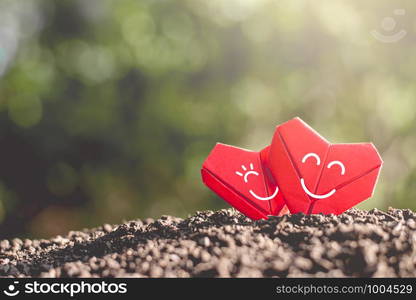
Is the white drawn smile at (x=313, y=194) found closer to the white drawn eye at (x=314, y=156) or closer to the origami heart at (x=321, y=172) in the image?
the origami heart at (x=321, y=172)

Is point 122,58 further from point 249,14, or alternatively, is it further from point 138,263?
point 138,263

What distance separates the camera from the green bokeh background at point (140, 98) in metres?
4.79

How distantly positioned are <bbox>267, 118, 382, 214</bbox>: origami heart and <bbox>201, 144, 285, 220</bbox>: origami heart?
8 cm

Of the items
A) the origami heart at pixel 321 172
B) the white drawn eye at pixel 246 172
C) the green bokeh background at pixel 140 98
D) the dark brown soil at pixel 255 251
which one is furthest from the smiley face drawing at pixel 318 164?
the green bokeh background at pixel 140 98

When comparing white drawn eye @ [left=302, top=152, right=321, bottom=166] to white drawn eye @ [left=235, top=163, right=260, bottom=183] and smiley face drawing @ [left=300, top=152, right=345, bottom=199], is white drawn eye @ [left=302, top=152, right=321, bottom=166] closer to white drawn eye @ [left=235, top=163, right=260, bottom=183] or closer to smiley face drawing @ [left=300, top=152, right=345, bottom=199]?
smiley face drawing @ [left=300, top=152, right=345, bottom=199]

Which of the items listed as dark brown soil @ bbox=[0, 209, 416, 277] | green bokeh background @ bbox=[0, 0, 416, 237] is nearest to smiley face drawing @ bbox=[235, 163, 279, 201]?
dark brown soil @ bbox=[0, 209, 416, 277]

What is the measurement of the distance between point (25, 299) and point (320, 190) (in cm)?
132

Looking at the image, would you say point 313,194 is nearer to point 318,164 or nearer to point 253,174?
point 318,164

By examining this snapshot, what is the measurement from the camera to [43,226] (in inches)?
192

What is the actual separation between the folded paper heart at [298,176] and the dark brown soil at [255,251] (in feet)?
0.34

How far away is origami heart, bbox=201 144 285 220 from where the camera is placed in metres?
2.46

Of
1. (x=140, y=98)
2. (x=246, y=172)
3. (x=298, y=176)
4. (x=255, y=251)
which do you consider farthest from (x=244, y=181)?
(x=140, y=98)

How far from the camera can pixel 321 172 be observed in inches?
95.7

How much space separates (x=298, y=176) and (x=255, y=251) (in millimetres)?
622
